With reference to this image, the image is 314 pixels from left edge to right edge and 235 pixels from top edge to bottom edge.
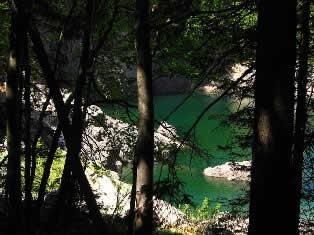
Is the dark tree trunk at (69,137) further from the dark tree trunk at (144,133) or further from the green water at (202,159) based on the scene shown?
the dark tree trunk at (144,133)

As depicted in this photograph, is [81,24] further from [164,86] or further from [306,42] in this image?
[164,86]

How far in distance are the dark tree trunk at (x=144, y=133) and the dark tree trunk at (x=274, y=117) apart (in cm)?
192

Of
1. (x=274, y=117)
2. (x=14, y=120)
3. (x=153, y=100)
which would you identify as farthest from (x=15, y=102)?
(x=274, y=117)

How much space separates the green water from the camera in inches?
671

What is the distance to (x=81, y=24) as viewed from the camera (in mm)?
6977

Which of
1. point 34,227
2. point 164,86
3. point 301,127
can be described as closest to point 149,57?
point 301,127

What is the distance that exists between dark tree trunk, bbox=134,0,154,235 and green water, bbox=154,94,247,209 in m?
1.98

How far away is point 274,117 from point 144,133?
2.13m

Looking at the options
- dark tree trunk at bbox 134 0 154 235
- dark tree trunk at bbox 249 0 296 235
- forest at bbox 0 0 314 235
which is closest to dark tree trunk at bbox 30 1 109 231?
forest at bbox 0 0 314 235

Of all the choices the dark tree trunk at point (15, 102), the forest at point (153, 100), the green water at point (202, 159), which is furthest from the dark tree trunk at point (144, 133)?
the green water at point (202, 159)

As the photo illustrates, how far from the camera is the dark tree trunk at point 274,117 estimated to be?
9.29 ft

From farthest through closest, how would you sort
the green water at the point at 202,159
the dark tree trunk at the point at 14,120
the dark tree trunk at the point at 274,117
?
1. the green water at the point at 202,159
2. the dark tree trunk at the point at 14,120
3. the dark tree trunk at the point at 274,117

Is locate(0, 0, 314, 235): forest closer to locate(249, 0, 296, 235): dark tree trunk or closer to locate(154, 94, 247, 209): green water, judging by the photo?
locate(249, 0, 296, 235): dark tree trunk

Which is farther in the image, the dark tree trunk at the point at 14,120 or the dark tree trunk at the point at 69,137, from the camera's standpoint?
the dark tree trunk at the point at 69,137
